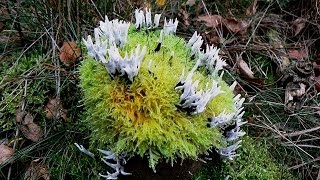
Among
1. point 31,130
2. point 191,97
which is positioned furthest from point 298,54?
point 31,130

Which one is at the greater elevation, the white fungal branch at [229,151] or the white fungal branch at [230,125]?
the white fungal branch at [230,125]

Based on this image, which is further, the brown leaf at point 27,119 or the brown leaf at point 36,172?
the brown leaf at point 27,119

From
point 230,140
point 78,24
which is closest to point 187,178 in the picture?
point 230,140

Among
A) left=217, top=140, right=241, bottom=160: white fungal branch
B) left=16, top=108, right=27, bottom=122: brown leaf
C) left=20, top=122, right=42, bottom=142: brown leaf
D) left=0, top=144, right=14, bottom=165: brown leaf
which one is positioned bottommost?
left=0, top=144, right=14, bottom=165: brown leaf

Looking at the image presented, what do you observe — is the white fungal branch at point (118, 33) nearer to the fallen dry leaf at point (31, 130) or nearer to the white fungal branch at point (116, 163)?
the white fungal branch at point (116, 163)

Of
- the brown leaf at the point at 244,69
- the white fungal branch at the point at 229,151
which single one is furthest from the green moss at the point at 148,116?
the brown leaf at the point at 244,69

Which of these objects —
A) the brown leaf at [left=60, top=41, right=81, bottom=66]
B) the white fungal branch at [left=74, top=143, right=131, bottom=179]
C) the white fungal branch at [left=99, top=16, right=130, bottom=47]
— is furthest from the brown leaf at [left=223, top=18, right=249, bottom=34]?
the white fungal branch at [left=74, top=143, right=131, bottom=179]

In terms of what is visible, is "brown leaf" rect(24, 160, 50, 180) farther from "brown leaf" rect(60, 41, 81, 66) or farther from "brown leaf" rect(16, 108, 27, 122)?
"brown leaf" rect(60, 41, 81, 66)
